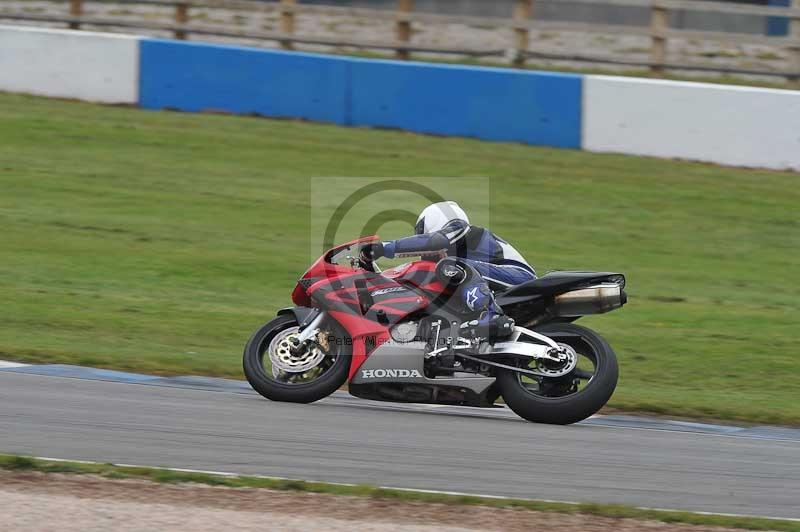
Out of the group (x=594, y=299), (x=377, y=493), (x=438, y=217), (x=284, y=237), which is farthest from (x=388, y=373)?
(x=284, y=237)

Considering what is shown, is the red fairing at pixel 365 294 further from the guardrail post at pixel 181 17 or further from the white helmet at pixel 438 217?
the guardrail post at pixel 181 17

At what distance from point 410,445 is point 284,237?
7.52m

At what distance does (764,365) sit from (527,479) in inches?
169

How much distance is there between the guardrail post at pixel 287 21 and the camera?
21.8 metres

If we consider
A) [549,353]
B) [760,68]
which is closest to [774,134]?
[760,68]

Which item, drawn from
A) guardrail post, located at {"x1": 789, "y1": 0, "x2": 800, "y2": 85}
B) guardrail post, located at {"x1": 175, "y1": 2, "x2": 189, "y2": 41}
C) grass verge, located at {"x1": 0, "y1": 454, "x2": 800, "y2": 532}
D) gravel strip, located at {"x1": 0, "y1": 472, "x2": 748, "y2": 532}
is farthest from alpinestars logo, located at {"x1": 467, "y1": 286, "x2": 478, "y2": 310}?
guardrail post, located at {"x1": 175, "y1": 2, "x2": 189, "y2": 41}

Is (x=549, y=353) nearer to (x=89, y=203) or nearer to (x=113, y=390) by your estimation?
(x=113, y=390)

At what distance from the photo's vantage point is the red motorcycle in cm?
784

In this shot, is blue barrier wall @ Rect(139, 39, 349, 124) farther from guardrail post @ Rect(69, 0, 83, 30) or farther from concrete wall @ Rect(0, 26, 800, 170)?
guardrail post @ Rect(69, 0, 83, 30)

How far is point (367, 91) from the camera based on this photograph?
19.2 m

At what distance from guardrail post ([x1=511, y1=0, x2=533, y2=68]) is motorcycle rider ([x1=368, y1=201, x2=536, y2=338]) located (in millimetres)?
12738

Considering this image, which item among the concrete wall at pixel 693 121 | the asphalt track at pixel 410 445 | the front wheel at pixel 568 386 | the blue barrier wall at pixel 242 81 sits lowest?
the asphalt track at pixel 410 445

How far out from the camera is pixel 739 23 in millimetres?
27547

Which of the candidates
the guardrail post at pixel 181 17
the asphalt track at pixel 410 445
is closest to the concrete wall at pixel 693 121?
the guardrail post at pixel 181 17
